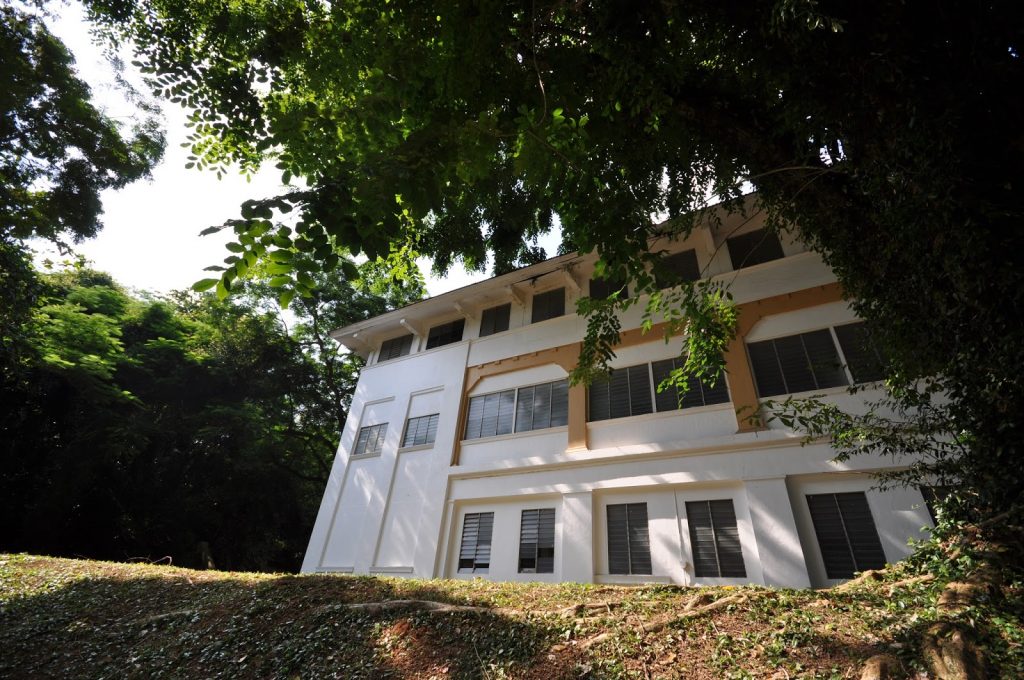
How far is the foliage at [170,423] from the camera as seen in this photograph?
57.1 ft

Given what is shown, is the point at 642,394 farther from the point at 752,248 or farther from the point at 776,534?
the point at 752,248

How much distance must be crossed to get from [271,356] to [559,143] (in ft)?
74.6

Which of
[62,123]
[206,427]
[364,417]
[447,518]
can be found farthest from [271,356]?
[447,518]

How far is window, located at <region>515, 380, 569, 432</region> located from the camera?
41.7 ft

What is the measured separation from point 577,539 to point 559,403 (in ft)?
11.9

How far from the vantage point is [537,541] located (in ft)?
37.3

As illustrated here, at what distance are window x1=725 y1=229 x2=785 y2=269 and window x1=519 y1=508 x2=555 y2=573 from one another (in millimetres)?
8084

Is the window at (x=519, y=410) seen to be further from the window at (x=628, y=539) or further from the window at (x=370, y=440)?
the window at (x=370, y=440)

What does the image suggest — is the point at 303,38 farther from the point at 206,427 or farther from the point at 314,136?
the point at 206,427

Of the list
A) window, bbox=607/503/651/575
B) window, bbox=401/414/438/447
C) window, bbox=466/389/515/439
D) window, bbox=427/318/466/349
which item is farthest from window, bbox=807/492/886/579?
window, bbox=427/318/466/349

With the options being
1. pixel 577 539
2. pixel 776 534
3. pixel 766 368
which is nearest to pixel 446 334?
pixel 577 539

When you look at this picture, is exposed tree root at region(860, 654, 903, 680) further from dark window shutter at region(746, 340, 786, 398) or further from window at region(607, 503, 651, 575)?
dark window shutter at region(746, 340, 786, 398)

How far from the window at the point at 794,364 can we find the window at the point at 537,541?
599cm

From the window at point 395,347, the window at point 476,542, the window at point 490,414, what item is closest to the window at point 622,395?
the window at point 490,414
